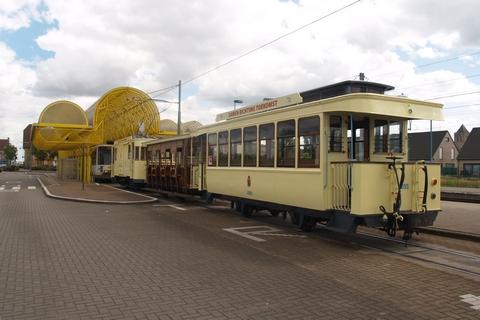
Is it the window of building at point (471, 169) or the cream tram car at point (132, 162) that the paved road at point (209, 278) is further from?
the window of building at point (471, 169)

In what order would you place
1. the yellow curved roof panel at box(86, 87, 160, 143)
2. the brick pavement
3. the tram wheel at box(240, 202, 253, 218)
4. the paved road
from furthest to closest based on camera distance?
the yellow curved roof panel at box(86, 87, 160, 143) → the brick pavement → the tram wheel at box(240, 202, 253, 218) → the paved road

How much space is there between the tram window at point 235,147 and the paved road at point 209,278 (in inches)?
119

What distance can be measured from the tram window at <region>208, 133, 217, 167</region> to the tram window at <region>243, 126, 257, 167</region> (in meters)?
2.24

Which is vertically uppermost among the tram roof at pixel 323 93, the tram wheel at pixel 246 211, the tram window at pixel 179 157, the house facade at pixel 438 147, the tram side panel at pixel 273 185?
the house facade at pixel 438 147

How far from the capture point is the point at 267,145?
11922 mm

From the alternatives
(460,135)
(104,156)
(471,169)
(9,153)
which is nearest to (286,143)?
(104,156)

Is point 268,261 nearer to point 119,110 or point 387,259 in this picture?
point 387,259

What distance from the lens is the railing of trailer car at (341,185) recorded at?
9.22 m

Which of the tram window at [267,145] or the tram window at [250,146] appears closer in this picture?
the tram window at [267,145]

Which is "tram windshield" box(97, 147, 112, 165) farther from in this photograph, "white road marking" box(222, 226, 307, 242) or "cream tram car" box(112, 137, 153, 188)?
"white road marking" box(222, 226, 307, 242)

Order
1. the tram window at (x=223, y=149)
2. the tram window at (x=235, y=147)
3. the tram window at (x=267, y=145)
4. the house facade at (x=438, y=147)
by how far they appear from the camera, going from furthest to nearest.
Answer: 1. the house facade at (x=438, y=147)
2. the tram window at (x=223, y=149)
3. the tram window at (x=235, y=147)
4. the tram window at (x=267, y=145)

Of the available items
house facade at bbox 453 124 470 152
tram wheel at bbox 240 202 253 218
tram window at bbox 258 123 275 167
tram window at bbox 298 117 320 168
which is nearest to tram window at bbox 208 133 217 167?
tram wheel at bbox 240 202 253 218

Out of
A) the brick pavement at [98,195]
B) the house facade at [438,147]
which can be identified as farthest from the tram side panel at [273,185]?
the house facade at [438,147]

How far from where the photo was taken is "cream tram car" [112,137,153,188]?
25359 mm
